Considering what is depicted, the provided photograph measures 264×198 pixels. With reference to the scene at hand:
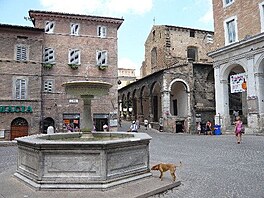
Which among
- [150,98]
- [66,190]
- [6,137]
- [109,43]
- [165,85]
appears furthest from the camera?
[150,98]

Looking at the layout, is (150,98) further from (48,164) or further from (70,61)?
(48,164)

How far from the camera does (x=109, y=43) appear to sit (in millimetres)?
24594

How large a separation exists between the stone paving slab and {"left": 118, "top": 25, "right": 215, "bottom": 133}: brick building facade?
68.0 ft

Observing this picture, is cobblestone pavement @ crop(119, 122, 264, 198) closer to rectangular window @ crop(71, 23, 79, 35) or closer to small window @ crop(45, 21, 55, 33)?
rectangular window @ crop(71, 23, 79, 35)

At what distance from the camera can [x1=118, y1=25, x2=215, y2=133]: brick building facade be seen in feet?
86.9

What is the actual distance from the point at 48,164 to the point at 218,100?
19918mm

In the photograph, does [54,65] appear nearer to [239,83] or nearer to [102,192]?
[239,83]

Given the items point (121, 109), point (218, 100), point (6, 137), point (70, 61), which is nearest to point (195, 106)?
point (218, 100)

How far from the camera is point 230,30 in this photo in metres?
21.8

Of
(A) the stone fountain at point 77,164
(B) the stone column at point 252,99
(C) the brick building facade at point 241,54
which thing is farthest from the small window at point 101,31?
(A) the stone fountain at point 77,164

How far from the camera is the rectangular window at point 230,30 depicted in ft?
69.5

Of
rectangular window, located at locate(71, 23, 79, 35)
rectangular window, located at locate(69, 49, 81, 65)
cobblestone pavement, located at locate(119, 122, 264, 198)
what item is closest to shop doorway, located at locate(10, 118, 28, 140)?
rectangular window, located at locate(69, 49, 81, 65)

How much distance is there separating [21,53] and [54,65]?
288 cm

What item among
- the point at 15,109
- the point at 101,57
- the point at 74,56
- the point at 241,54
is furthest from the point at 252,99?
the point at 15,109
